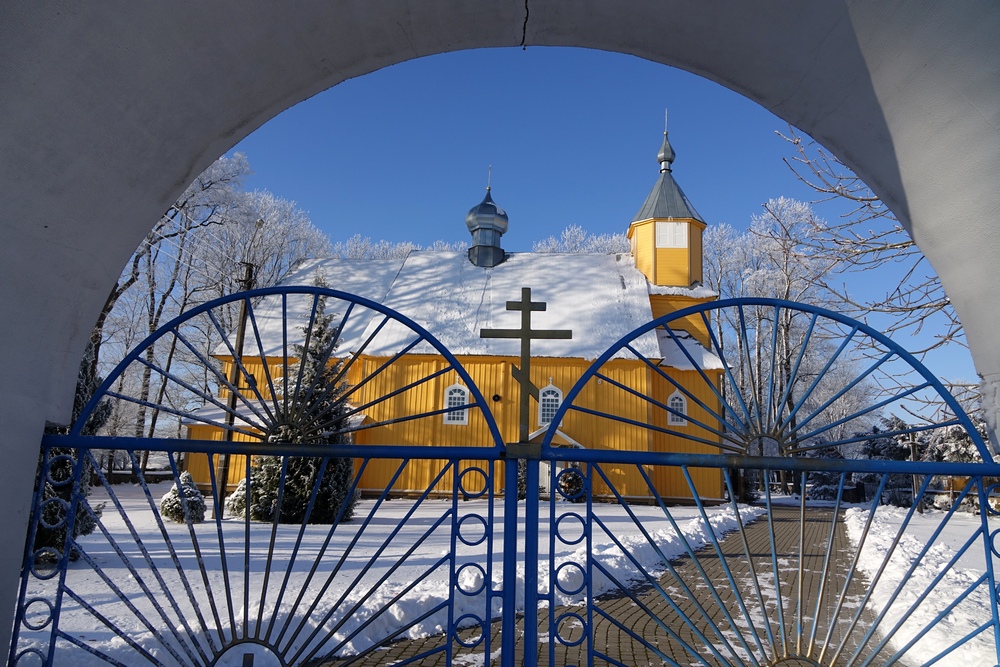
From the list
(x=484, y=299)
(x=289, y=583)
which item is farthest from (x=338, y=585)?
(x=484, y=299)

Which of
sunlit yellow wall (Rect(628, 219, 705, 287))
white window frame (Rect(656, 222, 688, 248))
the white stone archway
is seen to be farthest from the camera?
white window frame (Rect(656, 222, 688, 248))

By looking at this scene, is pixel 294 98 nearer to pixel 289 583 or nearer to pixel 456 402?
pixel 289 583

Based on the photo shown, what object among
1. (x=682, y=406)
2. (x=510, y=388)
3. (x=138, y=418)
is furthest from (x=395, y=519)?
(x=138, y=418)

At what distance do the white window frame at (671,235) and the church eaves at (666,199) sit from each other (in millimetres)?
305

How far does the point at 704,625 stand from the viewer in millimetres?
6617

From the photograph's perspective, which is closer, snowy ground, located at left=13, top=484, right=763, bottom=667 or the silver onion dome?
snowy ground, located at left=13, top=484, right=763, bottom=667

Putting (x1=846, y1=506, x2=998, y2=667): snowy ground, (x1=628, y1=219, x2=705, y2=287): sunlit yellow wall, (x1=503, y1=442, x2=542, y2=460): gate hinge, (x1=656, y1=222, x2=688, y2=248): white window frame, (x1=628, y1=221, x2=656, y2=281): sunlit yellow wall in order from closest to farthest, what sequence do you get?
(x1=503, y1=442, x2=542, y2=460): gate hinge → (x1=846, y1=506, x2=998, y2=667): snowy ground → (x1=628, y1=219, x2=705, y2=287): sunlit yellow wall → (x1=656, y1=222, x2=688, y2=248): white window frame → (x1=628, y1=221, x2=656, y2=281): sunlit yellow wall

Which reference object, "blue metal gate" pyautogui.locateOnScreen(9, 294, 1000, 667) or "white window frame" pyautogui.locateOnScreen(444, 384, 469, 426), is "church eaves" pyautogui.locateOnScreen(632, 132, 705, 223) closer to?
"blue metal gate" pyautogui.locateOnScreen(9, 294, 1000, 667)

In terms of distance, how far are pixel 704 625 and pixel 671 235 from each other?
18.7 m

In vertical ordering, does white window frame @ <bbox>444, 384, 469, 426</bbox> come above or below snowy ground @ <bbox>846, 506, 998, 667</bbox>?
above

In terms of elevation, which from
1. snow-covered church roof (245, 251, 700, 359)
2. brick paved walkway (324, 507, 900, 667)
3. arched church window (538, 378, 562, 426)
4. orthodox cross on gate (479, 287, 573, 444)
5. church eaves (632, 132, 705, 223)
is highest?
church eaves (632, 132, 705, 223)

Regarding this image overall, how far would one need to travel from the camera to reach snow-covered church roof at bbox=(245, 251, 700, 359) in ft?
67.5

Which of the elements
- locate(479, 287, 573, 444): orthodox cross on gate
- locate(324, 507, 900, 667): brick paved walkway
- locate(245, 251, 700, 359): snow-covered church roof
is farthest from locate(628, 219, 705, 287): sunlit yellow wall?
locate(479, 287, 573, 444): orthodox cross on gate

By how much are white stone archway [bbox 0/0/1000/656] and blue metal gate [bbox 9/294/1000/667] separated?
40 centimetres
